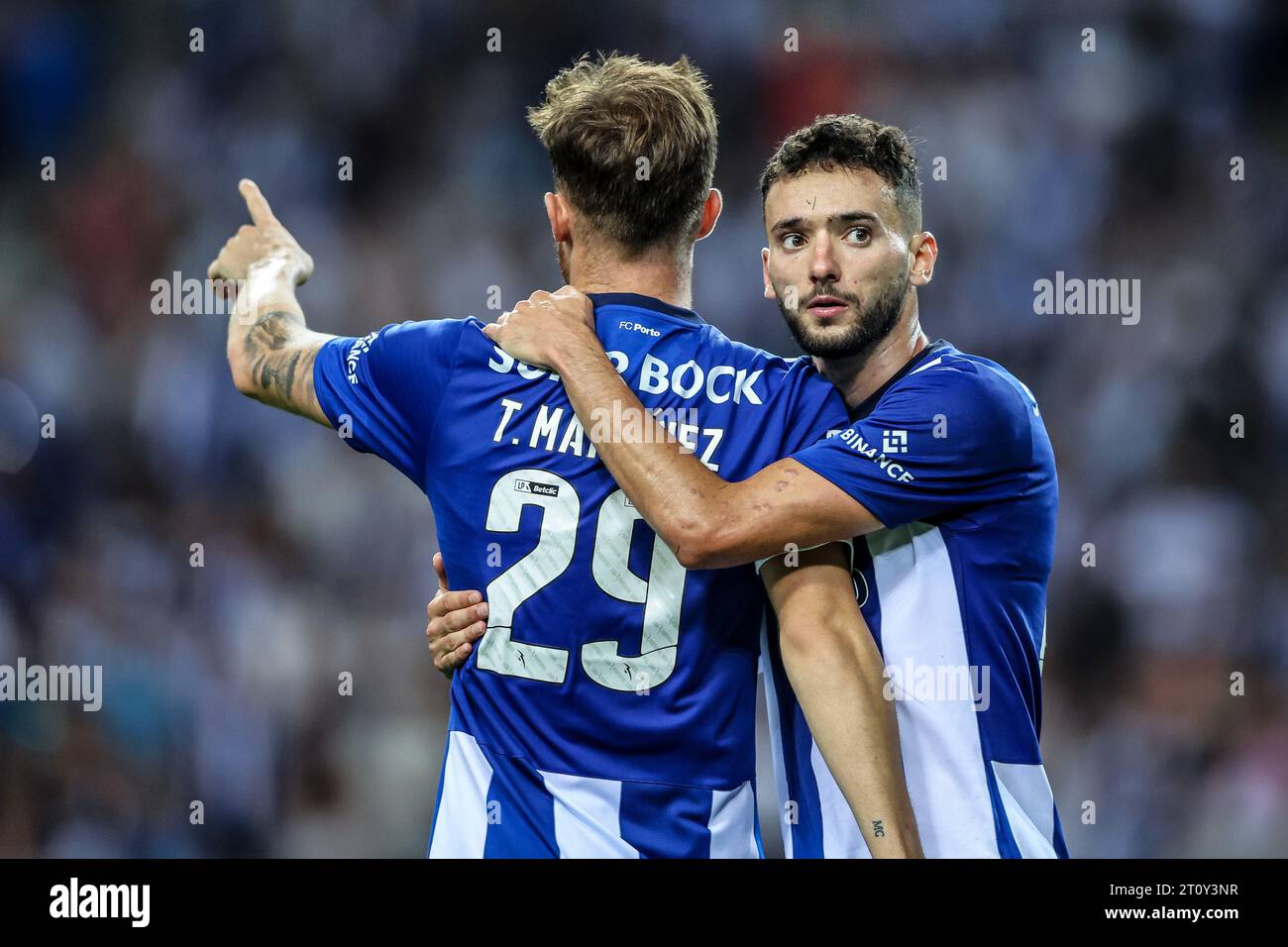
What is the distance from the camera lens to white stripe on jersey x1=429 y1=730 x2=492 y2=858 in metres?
3.22

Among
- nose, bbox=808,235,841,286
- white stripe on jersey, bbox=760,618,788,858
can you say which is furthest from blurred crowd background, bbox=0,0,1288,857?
nose, bbox=808,235,841,286

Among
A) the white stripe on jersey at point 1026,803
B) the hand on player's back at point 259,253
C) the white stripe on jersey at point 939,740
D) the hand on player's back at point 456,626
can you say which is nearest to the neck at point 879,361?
the white stripe on jersey at point 939,740

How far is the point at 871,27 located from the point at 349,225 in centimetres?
390

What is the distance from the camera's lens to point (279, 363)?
3.64 m

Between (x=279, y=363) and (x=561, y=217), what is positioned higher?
(x=561, y=217)

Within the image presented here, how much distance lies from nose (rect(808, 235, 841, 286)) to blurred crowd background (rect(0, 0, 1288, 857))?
14.3 ft

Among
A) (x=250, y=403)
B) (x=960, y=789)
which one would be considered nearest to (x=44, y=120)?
(x=250, y=403)

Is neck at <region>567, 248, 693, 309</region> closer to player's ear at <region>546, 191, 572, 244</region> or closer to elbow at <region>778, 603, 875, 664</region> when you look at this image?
player's ear at <region>546, 191, 572, 244</region>

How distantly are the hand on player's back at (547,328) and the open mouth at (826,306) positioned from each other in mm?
608

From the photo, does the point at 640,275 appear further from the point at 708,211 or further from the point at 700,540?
the point at 700,540

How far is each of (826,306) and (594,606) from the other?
104cm

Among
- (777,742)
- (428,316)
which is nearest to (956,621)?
(777,742)
